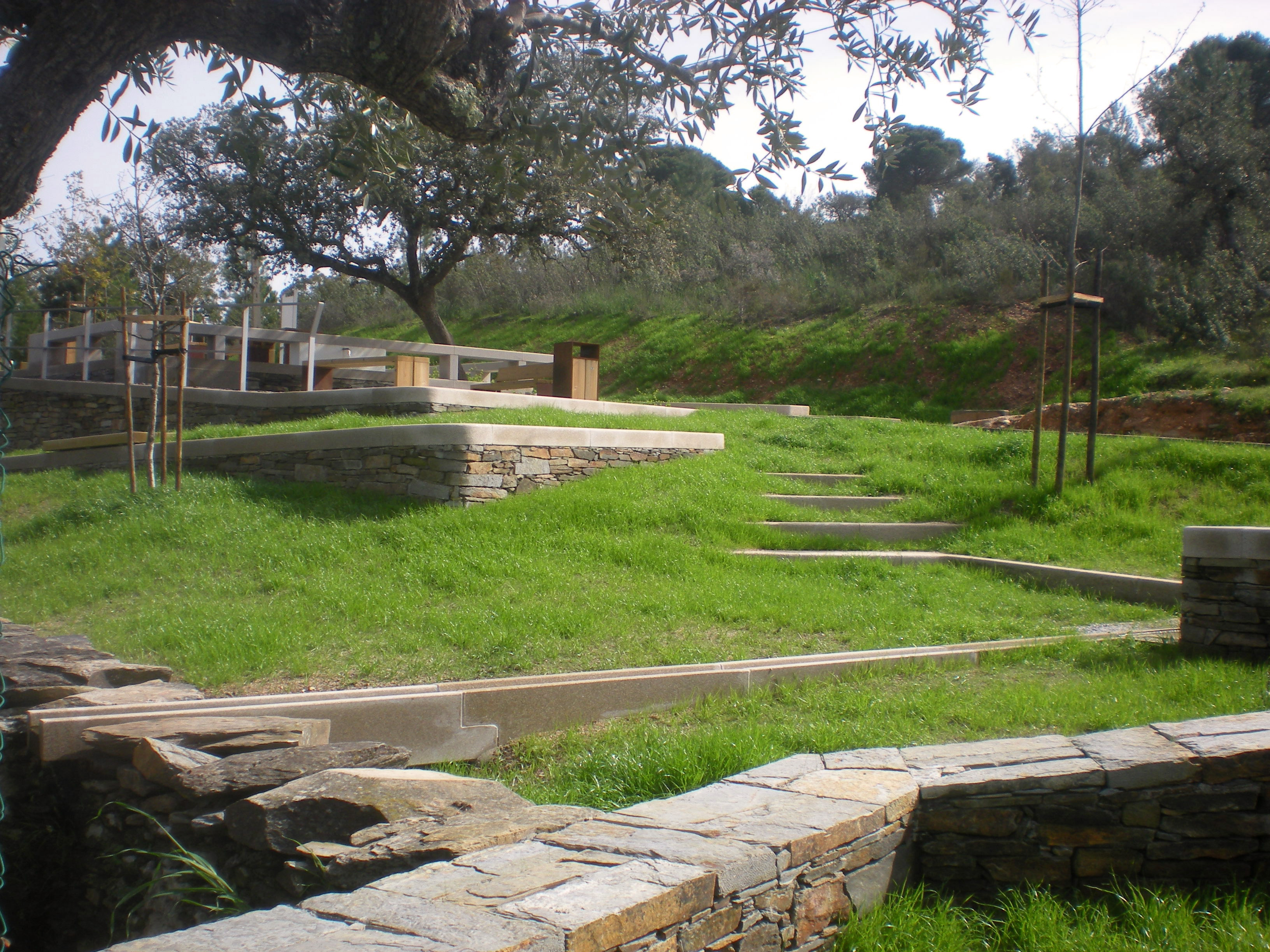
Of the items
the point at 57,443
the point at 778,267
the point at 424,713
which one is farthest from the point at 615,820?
the point at 778,267

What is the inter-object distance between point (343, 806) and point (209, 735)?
1082 millimetres

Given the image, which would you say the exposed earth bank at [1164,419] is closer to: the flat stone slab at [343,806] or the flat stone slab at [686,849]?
the flat stone slab at [343,806]

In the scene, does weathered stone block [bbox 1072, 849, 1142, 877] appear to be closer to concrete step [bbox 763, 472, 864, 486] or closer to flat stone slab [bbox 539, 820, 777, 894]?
flat stone slab [bbox 539, 820, 777, 894]

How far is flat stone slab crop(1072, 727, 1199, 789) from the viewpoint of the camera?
2.97m

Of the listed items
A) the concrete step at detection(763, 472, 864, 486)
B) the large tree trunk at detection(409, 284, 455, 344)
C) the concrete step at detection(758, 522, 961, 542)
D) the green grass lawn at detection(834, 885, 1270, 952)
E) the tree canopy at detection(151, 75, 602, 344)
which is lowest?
the green grass lawn at detection(834, 885, 1270, 952)

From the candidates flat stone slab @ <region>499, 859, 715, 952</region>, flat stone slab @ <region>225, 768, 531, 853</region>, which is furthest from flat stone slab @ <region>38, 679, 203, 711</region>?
flat stone slab @ <region>499, 859, 715, 952</region>

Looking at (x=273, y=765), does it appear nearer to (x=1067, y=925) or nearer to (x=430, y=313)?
(x=1067, y=925)

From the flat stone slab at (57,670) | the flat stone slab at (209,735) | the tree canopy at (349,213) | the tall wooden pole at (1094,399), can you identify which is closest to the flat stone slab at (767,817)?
the flat stone slab at (209,735)

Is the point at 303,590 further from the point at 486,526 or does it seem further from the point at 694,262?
the point at 694,262

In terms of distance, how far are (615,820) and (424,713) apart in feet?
6.63

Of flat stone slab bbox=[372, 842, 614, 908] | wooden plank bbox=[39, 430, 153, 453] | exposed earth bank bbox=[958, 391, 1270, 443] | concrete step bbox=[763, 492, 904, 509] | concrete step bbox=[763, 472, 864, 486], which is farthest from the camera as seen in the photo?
exposed earth bank bbox=[958, 391, 1270, 443]

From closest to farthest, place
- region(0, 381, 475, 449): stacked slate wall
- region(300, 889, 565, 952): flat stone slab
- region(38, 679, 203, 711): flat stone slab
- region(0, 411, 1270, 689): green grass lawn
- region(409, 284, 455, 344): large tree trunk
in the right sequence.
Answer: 1. region(300, 889, 565, 952): flat stone slab
2. region(38, 679, 203, 711): flat stone slab
3. region(0, 411, 1270, 689): green grass lawn
4. region(0, 381, 475, 449): stacked slate wall
5. region(409, 284, 455, 344): large tree trunk

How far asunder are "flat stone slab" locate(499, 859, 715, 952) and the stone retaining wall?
4.62m

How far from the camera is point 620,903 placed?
1952mm
